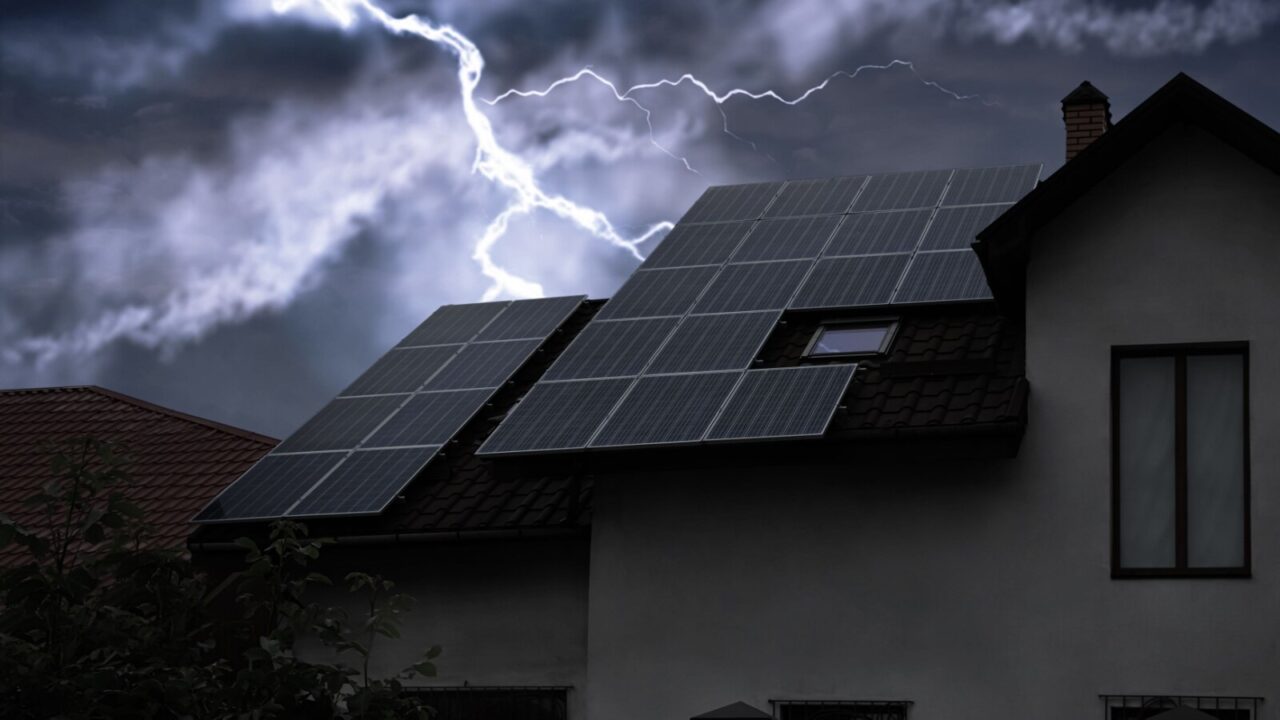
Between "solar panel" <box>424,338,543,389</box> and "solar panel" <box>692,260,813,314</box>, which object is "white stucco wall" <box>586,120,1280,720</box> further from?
"solar panel" <box>424,338,543,389</box>

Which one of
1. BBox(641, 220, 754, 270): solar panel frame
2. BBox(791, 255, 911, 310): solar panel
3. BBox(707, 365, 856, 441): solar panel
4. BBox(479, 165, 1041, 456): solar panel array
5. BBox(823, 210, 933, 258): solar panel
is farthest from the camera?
BBox(641, 220, 754, 270): solar panel frame

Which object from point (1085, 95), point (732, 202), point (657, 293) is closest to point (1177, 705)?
point (657, 293)

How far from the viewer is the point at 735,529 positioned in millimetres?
14414

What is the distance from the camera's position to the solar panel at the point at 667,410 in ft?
46.1

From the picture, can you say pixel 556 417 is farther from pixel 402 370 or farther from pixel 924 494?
pixel 402 370

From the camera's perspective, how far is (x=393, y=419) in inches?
700

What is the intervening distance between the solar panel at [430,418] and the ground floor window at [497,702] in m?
2.73

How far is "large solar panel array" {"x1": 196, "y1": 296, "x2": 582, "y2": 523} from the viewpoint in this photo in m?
16.4

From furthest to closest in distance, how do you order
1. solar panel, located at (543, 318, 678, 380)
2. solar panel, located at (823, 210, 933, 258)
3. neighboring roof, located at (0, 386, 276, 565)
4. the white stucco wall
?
1. neighboring roof, located at (0, 386, 276, 565)
2. solar panel, located at (823, 210, 933, 258)
3. solar panel, located at (543, 318, 678, 380)
4. the white stucco wall

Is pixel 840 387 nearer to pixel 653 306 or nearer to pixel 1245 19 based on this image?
pixel 653 306

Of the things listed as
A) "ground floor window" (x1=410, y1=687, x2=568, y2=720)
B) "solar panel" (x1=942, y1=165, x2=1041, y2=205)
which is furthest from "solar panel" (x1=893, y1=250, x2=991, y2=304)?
"ground floor window" (x1=410, y1=687, x2=568, y2=720)

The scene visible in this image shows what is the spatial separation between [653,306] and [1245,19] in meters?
45.6

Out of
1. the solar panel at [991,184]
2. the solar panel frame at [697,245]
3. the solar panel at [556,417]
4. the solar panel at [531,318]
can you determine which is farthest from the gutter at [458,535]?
the solar panel at [991,184]

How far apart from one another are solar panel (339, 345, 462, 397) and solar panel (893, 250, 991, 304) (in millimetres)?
5753
